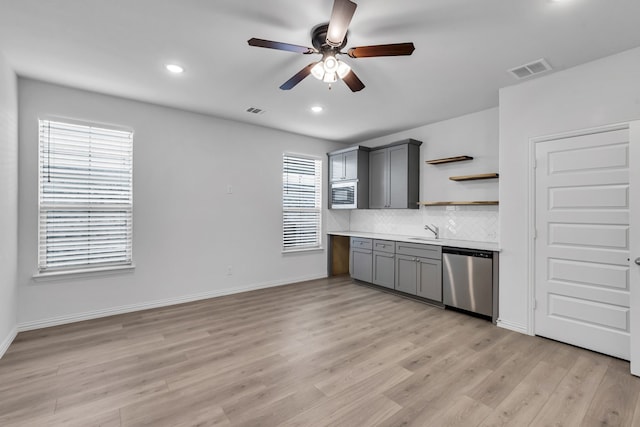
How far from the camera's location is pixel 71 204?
353 centimetres

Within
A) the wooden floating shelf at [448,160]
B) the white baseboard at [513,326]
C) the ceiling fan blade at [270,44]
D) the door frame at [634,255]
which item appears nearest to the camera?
the ceiling fan blade at [270,44]

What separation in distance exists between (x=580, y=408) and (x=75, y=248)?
498 centimetres

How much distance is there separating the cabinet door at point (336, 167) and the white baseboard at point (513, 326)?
3.48m

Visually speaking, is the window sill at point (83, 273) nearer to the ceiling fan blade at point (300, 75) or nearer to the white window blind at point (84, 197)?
the white window blind at point (84, 197)

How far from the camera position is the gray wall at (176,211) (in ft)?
11.0

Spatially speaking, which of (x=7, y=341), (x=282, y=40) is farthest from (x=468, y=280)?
(x=7, y=341)

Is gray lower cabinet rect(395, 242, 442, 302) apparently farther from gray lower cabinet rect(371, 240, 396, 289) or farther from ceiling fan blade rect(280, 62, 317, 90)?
ceiling fan blade rect(280, 62, 317, 90)

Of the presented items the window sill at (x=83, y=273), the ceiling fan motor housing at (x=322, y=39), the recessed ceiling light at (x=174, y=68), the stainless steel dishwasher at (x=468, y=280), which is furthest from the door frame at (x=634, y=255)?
the window sill at (x=83, y=273)

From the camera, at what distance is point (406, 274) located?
4523 millimetres

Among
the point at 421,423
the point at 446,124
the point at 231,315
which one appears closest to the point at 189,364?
the point at 231,315

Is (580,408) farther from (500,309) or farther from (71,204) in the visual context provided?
(71,204)

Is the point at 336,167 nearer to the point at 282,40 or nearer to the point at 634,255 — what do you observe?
the point at 282,40

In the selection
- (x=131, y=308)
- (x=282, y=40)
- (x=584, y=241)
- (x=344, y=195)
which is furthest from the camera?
(x=344, y=195)

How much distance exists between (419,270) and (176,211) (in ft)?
11.7
